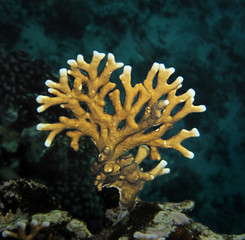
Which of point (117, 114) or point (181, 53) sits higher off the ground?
point (181, 53)

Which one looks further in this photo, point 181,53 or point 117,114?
point 181,53

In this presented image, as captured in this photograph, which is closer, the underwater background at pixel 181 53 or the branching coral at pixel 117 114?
the branching coral at pixel 117 114

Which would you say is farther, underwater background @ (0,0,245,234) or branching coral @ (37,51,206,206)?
underwater background @ (0,0,245,234)

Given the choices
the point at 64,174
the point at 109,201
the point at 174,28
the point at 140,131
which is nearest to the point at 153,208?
the point at 109,201

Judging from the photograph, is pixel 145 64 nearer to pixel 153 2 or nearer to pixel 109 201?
pixel 153 2
